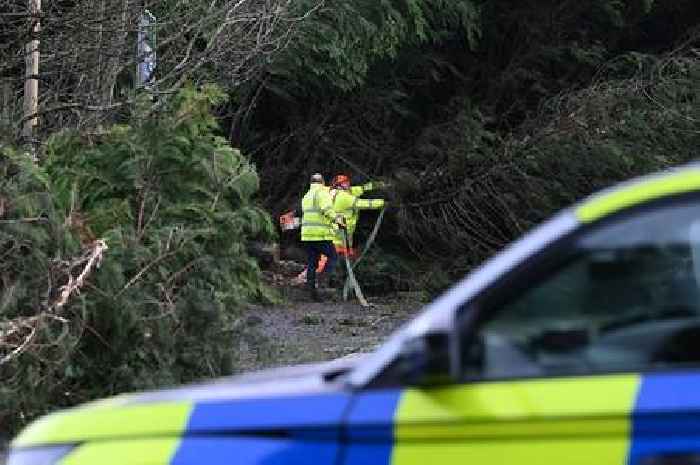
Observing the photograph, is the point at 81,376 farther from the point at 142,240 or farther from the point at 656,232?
the point at 656,232

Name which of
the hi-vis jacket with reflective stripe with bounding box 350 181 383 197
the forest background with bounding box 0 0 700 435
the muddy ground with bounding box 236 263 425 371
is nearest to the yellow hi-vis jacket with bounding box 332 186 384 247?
the hi-vis jacket with reflective stripe with bounding box 350 181 383 197

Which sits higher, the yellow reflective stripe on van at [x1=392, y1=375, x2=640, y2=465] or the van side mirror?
the van side mirror

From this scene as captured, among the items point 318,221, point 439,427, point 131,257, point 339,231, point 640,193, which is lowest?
point 339,231

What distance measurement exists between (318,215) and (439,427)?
13.0 m

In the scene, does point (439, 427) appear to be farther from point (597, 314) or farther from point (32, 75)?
point (32, 75)

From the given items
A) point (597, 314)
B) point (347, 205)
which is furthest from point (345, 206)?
point (597, 314)

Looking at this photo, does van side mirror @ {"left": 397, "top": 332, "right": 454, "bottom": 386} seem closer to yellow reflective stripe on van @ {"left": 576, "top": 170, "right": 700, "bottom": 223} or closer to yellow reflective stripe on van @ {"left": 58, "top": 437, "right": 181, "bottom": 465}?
yellow reflective stripe on van @ {"left": 576, "top": 170, "right": 700, "bottom": 223}

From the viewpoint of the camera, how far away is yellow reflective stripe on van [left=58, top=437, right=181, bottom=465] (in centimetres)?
266

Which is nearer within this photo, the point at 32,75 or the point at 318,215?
the point at 32,75

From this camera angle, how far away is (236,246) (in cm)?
796

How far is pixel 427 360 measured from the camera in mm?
2434

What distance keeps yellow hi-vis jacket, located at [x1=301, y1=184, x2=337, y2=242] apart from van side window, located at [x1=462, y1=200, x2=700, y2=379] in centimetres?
1283

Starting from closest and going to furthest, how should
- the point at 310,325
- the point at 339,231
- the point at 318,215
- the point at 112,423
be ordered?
1. the point at 112,423
2. the point at 310,325
3. the point at 318,215
4. the point at 339,231

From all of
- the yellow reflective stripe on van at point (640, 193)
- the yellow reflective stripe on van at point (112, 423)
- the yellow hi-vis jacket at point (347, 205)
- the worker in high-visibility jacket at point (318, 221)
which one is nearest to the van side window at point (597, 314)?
the yellow reflective stripe on van at point (640, 193)
